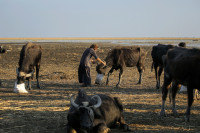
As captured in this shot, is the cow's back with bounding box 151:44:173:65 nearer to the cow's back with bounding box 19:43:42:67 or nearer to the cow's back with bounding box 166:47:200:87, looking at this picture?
the cow's back with bounding box 166:47:200:87

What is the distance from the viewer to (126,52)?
17.0m

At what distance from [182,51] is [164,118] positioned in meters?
2.22

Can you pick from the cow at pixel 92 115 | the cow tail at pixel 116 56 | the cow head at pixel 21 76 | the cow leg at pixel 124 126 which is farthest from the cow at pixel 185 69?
the cow tail at pixel 116 56

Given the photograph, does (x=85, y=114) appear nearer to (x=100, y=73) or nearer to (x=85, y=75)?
(x=85, y=75)

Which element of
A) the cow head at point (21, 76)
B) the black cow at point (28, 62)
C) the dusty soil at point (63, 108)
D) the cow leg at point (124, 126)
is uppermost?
the black cow at point (28, 62)

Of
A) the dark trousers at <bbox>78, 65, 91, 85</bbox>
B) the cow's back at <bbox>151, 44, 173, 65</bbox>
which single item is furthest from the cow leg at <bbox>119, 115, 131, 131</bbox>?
the dark trousers at <bbox>78, 65, 91, 85</bbox>

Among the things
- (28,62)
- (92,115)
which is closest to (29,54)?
(28,62)

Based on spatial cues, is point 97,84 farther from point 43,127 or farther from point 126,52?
point 43,127

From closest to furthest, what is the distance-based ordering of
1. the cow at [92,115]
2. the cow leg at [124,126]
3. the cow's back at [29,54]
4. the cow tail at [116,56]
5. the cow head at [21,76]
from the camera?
the cow at [92,115]
the cow leg at [124,126]
the cow head at [21,76]
the cow's back at [29,54]
the cow tail at [116,56]

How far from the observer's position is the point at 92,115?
6.14 m

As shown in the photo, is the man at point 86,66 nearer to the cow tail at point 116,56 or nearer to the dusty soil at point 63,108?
the dusty soil at point 63,108

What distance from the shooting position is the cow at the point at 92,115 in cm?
Answer: 602

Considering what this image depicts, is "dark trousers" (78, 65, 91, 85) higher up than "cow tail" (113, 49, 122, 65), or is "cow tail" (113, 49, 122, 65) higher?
"cow tail" (113, 49, 122, 65)

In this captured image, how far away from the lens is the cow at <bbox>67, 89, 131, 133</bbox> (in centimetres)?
602
